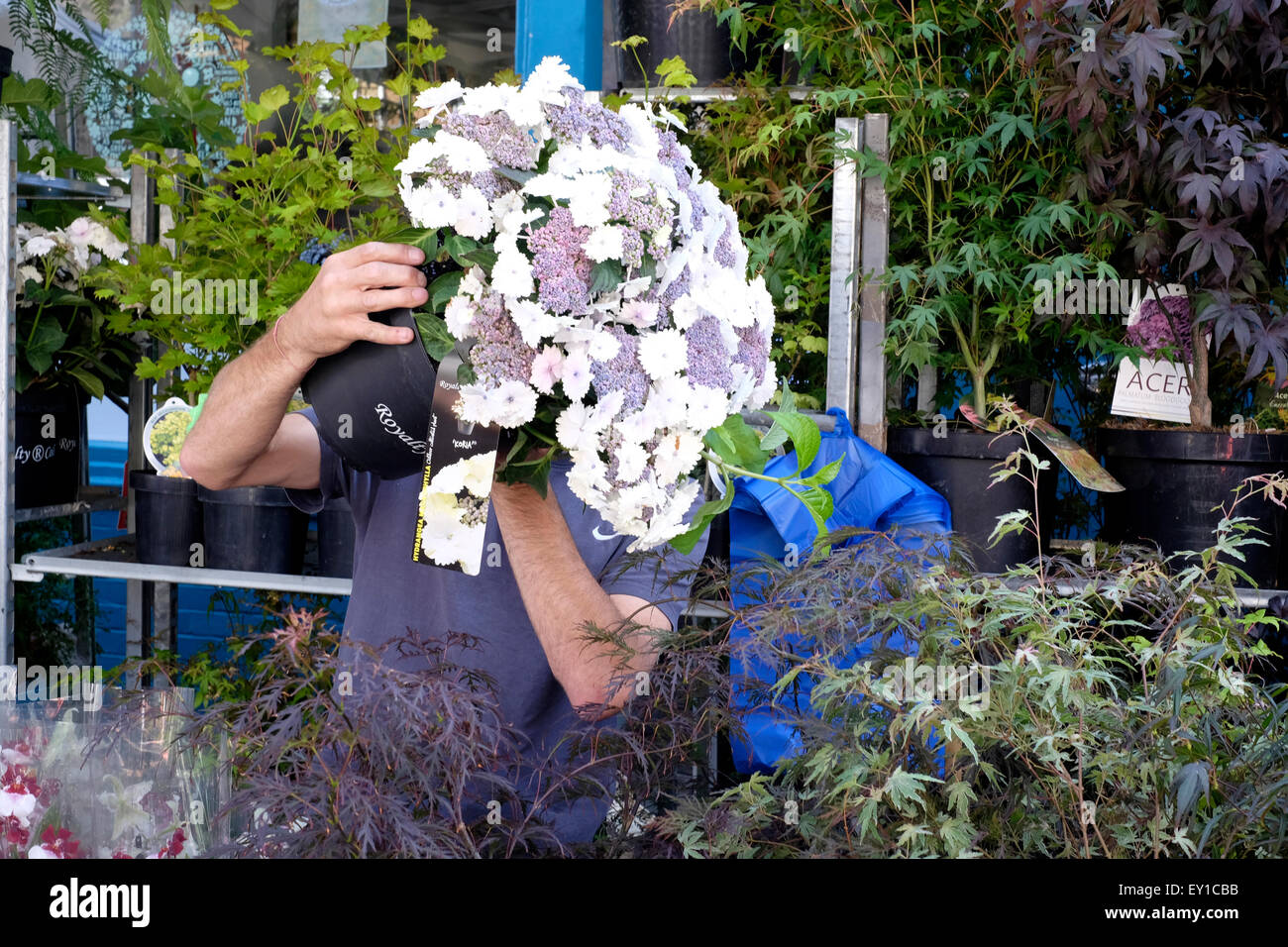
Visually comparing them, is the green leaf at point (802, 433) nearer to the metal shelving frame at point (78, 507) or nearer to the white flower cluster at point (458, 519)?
the white flower cluster at point (458, 519)

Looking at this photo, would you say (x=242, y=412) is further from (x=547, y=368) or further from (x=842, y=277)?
(x=842, y=277)

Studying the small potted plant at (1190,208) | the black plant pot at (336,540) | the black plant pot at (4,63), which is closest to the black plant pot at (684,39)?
the small potted plant at (1190,208)

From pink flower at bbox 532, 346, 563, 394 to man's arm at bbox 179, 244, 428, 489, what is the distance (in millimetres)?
125

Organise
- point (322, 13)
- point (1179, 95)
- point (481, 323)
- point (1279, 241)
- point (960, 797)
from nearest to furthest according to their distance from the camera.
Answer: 1. point (960, 797)
2. point (481, 323)
3. point (1279, 241)
4. point (1179, 95)
5. point (322, 13)

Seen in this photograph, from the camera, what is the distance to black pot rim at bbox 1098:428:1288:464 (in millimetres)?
2004

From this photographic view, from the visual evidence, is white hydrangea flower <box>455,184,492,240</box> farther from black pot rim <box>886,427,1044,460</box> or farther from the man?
black pot rim <box>886,427,1044,460</box>

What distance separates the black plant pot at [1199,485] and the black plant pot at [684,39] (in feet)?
3.62

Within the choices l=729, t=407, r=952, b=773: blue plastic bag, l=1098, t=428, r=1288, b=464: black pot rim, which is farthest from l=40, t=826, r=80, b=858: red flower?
l=1098, t=428, r=1288, b=464: black pot rim

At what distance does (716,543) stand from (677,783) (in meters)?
1.34
